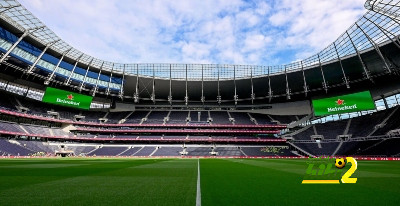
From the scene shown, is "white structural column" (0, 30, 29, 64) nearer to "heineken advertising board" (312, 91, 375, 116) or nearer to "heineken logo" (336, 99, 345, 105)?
"heineken advertising board" (312, 91, 375, 116)

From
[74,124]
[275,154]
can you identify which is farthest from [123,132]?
[275,154]

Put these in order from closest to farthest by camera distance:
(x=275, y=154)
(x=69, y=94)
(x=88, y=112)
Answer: (x=275, y=154)
(x=69, y=94)
(x=88, y=112)

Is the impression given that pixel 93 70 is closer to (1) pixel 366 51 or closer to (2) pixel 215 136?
(2) pixel 215 136

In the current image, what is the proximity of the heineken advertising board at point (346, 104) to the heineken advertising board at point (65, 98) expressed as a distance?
2202 inches

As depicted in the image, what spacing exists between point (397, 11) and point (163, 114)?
185 ft

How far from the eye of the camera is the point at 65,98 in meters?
52.3

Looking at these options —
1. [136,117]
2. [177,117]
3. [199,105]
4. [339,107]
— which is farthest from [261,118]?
[136,117]

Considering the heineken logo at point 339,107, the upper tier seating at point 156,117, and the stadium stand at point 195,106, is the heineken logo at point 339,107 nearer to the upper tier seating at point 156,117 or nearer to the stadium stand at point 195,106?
the stadium stand at point 195,106

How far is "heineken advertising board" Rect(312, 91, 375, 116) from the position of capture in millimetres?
44156

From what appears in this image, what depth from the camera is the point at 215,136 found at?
5944 cm

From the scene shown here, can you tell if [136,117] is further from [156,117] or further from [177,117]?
[177,117]

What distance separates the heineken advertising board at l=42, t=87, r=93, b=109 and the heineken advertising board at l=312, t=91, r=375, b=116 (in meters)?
55.9

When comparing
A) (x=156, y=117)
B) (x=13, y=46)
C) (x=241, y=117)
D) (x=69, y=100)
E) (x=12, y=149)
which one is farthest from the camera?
(x=241, y=117)

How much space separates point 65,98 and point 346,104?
210ft
